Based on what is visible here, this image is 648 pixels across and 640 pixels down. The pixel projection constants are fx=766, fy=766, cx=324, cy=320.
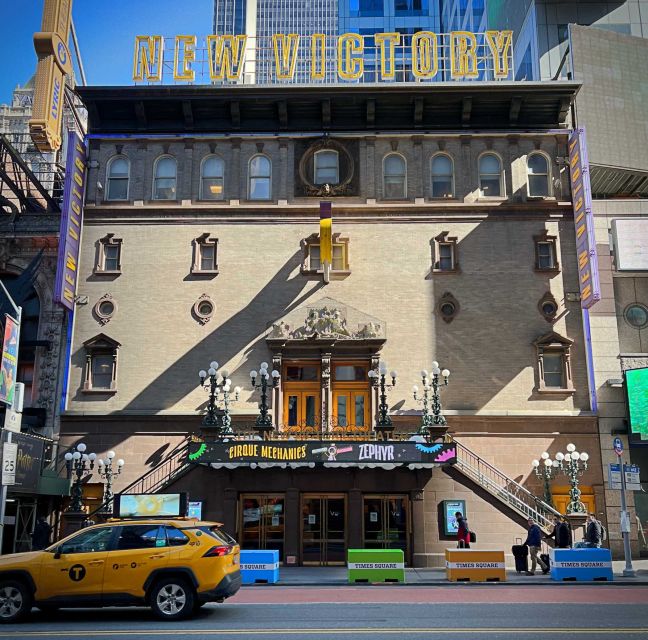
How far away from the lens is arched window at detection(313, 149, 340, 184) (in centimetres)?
3412

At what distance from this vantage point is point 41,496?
29.9 meters

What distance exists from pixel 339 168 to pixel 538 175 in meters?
8.83

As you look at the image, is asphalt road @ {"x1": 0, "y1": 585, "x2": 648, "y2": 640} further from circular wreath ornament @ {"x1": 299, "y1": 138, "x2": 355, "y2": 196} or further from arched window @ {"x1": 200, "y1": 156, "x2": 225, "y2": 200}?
arched window @ {"x1": 200, "y1": 156, "x2": 225, "y2": 200}

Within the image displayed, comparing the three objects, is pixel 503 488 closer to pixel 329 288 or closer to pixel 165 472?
pixel 329 288

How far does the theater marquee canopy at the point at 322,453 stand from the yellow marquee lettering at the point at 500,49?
1782 centimetres

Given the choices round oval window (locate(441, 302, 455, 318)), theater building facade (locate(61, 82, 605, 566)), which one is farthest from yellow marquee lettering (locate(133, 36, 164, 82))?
round oval window (locate(441, 302, 455, 318))

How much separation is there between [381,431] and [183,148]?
16.0m

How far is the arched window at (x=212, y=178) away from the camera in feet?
112

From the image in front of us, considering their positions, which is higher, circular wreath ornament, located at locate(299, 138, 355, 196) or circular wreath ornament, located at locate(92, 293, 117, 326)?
circular wreath ornament, located at locate(299, 138, 355, 196)

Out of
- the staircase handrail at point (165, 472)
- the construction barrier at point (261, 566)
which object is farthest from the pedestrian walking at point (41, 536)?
the construction barrier at point (261, 566)

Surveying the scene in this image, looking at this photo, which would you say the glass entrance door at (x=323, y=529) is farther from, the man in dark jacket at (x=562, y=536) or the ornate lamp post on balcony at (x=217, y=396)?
the man in dark jacket at (x=562, y=536)

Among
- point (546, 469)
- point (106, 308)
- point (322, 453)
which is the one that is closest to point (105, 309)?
point (106, 308)

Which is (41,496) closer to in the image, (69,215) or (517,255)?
(69,215)

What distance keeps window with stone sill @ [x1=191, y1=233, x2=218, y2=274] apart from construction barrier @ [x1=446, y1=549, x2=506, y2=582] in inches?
651
